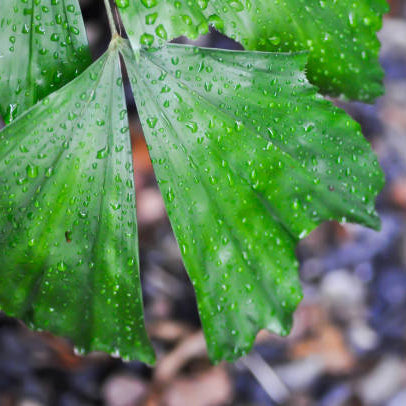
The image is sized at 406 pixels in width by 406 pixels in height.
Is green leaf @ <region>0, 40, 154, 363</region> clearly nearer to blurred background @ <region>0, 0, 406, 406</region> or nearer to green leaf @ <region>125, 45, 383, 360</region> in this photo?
green leaf @ <region>125, 45, 383, 360</region>

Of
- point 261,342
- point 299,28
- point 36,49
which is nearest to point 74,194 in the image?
point 36,49

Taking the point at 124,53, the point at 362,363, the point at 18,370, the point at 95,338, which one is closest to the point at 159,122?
the point at 124,53

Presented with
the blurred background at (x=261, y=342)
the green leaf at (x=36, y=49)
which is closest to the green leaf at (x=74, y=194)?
the green leaf at (x=36, y=49)

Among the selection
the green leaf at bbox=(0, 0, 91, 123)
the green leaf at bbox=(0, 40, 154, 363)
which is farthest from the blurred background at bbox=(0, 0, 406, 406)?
the green leaf at bbox=(0, 0, 91, 123)

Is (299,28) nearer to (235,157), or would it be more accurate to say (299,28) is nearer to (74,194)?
(235,157)

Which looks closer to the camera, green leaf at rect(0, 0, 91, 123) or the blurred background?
green leaf at rect(0, 0, 91, 123)

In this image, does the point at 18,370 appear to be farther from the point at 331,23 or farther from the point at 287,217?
the point at 331,23
